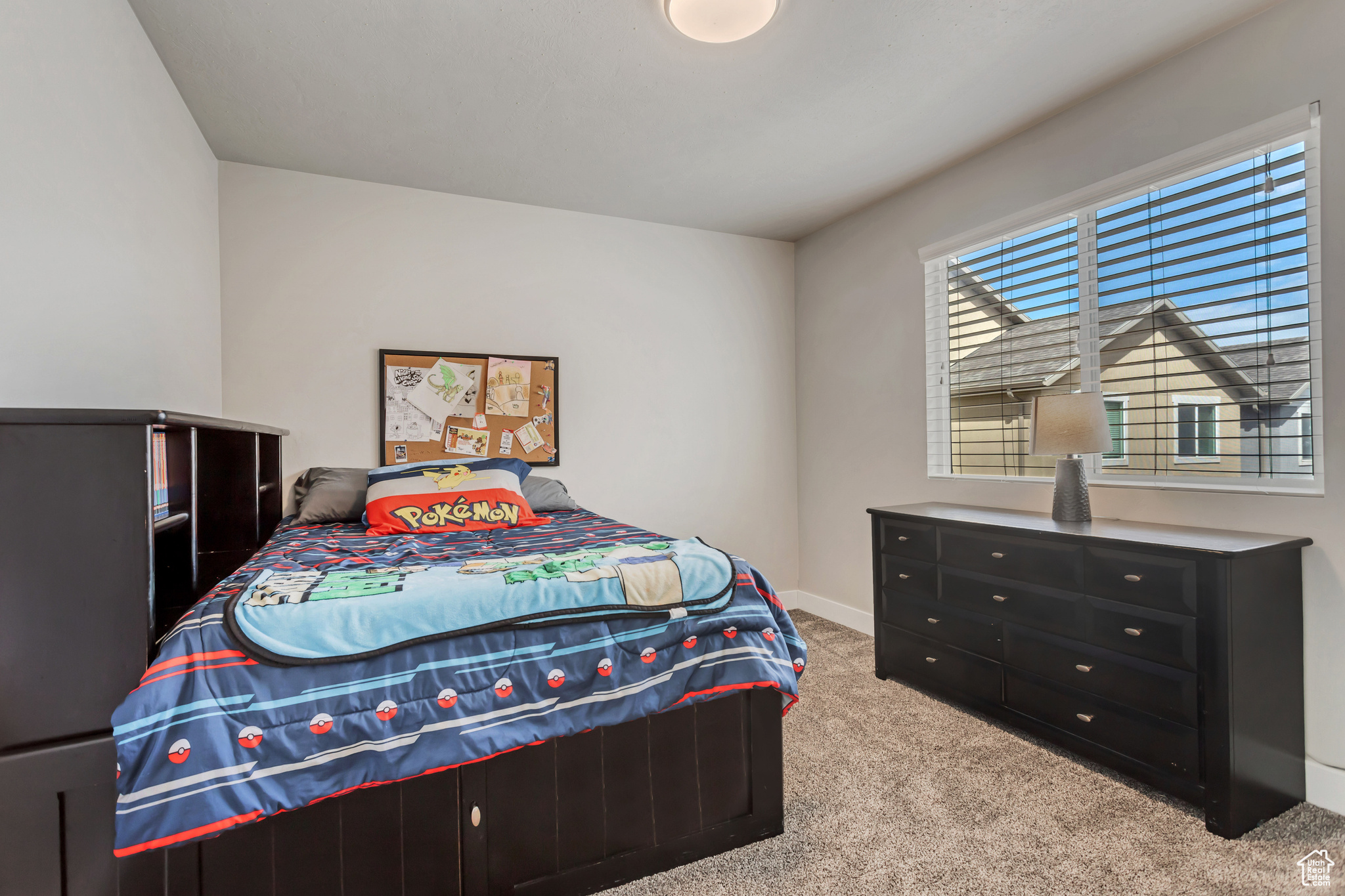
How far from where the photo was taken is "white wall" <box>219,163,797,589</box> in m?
2.98

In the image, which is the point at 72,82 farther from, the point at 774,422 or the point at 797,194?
the point at 774,422

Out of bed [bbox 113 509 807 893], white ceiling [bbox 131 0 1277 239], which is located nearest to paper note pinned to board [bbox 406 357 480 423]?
white ceiling [bbox 131 0 1277 239]

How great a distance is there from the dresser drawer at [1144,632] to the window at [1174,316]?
22.6 inches

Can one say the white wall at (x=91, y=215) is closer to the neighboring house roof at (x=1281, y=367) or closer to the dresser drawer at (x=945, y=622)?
the dresser drawer at (x=945, y=622)

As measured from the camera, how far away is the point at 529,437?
345 cm

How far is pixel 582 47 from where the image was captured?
83.6 inches

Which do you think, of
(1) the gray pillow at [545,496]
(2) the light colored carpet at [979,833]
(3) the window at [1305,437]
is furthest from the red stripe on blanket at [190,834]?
(3) the window at [1305,437]

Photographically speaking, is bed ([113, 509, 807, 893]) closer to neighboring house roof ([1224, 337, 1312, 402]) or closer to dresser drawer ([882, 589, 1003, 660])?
dresser drawer ([882, 589, 1003, 660])

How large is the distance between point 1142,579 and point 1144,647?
0.68 feet

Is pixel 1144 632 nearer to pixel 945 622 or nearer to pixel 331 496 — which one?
pixel 945 622

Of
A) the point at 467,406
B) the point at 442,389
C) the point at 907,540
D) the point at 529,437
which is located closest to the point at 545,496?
the point at 529,437

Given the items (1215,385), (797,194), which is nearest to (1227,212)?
(1215,385)

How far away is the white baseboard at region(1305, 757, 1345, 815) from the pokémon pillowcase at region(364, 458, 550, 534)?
2.74 metres

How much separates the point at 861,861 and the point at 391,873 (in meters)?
1.14
